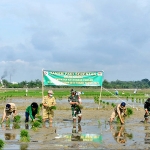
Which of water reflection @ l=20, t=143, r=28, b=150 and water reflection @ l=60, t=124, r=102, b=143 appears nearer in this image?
water reflection @ l=20, t=143, r=28, b=150

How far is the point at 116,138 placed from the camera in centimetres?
1212

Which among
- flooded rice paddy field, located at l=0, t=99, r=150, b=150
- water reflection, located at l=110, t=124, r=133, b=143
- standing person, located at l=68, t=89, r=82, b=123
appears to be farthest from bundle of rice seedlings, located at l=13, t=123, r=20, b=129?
water reflection, located at l=110, t=124, r=133, b=143

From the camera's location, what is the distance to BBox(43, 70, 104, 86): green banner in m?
21.6

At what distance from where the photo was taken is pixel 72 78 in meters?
22.5

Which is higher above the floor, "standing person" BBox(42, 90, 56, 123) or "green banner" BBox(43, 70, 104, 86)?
"green banner" BBox(43, 70, 104, 86)

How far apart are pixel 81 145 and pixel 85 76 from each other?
12.5m

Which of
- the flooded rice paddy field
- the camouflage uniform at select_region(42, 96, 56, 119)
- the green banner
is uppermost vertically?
the green banner

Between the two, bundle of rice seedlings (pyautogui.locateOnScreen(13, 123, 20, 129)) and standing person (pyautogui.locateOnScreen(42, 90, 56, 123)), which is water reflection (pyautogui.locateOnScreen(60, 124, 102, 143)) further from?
standing person (pyautogui.locateOnScreen(42, 90, 56, 123))

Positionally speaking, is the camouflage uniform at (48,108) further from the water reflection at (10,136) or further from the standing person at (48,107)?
the water reflection at (10,136)

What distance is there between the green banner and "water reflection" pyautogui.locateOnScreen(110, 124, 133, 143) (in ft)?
23.1

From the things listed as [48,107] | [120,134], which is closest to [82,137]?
[120,134]

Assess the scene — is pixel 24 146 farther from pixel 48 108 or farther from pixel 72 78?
pixel 72 78

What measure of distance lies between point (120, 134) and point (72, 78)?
383 inches

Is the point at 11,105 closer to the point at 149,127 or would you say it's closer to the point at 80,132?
the point at 80,132
